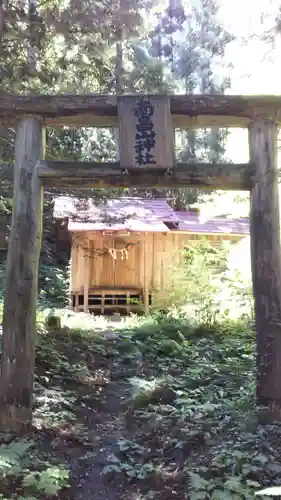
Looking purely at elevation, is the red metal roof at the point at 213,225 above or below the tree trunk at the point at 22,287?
above

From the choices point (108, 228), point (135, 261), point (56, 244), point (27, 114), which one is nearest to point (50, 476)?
point (27, 114)

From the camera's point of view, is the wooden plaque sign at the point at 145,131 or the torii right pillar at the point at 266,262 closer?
the torii right pillar at the point at 266,262

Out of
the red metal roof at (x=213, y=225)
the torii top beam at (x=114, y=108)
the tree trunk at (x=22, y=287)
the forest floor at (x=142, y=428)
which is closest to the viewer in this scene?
the forest floor at (x=142, y=428)

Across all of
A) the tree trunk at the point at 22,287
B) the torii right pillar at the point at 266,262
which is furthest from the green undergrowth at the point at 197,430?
the tree trunk at the point at 22,287

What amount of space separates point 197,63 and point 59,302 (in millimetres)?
16946

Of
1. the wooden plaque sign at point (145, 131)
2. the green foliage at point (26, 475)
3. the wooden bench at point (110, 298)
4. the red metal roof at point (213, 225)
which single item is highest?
the red metal roof at point (213, 225)

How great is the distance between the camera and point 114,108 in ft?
20.1

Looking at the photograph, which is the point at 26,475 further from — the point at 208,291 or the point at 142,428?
the point at 208,291

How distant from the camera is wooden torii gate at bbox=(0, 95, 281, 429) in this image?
18.3 feet

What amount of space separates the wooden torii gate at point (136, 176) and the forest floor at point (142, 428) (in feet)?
2.03

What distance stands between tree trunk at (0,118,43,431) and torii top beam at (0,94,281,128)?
20 centimetres

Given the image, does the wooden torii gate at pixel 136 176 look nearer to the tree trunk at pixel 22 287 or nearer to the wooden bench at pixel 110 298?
the tree trunk at pixel 22 287

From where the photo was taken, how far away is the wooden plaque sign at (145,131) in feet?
19.7

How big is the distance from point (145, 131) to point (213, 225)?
40.8ft
